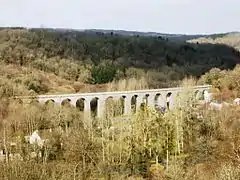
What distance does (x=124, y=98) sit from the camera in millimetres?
54344

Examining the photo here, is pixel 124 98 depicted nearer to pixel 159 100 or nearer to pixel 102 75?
pixel 159 100

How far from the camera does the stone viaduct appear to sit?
48625 millimetres

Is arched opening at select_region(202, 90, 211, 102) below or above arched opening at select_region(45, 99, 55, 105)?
below

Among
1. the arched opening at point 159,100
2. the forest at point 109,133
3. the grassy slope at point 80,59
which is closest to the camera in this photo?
the forest at point 109,133

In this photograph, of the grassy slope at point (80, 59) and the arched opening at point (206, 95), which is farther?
the grassy slope at point (80, 59)

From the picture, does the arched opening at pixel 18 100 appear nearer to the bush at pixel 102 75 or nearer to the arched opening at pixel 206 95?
the arched opening at pixel 206 95

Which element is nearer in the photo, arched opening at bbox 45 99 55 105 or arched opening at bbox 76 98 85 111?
arched opening at bbox 45 99 55 105

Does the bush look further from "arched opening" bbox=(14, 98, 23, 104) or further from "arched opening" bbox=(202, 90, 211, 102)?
"arched opening" bbox=(14, 98, 23, 104)

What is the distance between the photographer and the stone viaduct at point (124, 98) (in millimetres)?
48625

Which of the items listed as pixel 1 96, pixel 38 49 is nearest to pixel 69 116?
pixel 1 96

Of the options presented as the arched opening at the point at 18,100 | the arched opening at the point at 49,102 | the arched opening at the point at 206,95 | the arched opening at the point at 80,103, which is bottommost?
the arched opening at the point at 80,103

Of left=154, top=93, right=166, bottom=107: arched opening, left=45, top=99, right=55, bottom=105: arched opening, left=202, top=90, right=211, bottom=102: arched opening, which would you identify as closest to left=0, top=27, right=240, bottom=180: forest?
left=202, top=90, right=211, bottom=102: arched opening

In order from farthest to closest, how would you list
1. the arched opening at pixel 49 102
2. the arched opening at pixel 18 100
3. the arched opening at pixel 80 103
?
the arched opening at pixel 80 103 < the arched opening at pixel 49 102 < the arched opening at pixel 18 100

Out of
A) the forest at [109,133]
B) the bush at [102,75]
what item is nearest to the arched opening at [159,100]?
the forest at [109,133]
